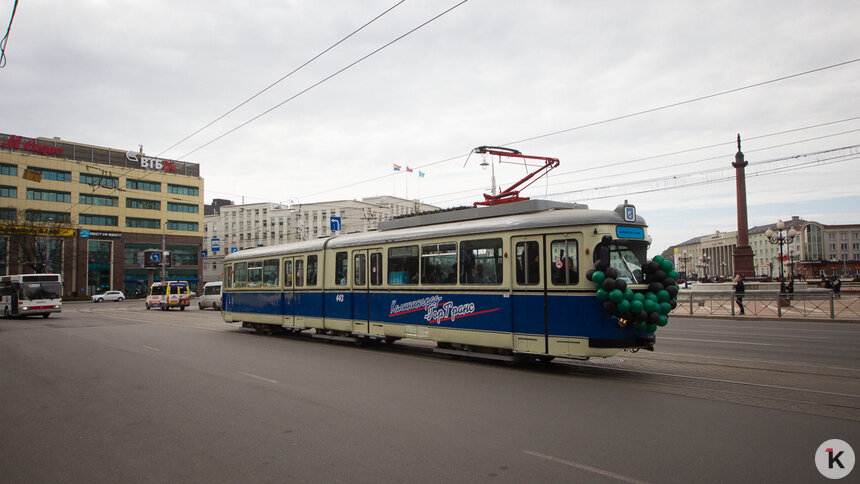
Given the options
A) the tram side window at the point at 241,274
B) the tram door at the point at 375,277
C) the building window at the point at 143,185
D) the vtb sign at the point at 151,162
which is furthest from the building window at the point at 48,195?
the tram door at the point at 375,277

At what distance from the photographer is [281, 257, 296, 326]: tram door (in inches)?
693

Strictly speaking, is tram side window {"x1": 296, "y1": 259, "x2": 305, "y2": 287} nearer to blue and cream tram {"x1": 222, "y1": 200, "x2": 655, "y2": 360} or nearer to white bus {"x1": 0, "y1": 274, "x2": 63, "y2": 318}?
blue and cream tram {"x1": 222, "y1": 200, "x2": 655, "y2": 360}

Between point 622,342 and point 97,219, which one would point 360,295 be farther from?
point 97,219

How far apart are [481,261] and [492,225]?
31.3 inches

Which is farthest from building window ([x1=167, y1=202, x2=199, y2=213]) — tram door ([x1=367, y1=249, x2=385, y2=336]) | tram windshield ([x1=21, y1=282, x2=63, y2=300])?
tram door ([x1=367, y1=249, x2=385, y2=336])

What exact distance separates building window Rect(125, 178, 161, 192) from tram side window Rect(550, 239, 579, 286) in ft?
237

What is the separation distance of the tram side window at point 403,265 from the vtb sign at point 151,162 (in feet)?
225

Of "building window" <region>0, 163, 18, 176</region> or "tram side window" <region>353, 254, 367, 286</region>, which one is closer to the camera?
"tram side window" <region>353, 254, 367, 286</region>

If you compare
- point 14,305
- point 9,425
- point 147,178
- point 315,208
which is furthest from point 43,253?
point 9,425

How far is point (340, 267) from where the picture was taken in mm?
15492

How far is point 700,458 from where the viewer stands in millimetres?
5133

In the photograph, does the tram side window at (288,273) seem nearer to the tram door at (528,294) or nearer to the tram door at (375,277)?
the tram door at (375,277)

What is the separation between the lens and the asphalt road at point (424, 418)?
16.4 feet

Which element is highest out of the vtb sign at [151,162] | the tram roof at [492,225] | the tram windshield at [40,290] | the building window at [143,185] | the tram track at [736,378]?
the vtb sign at [151,162]
